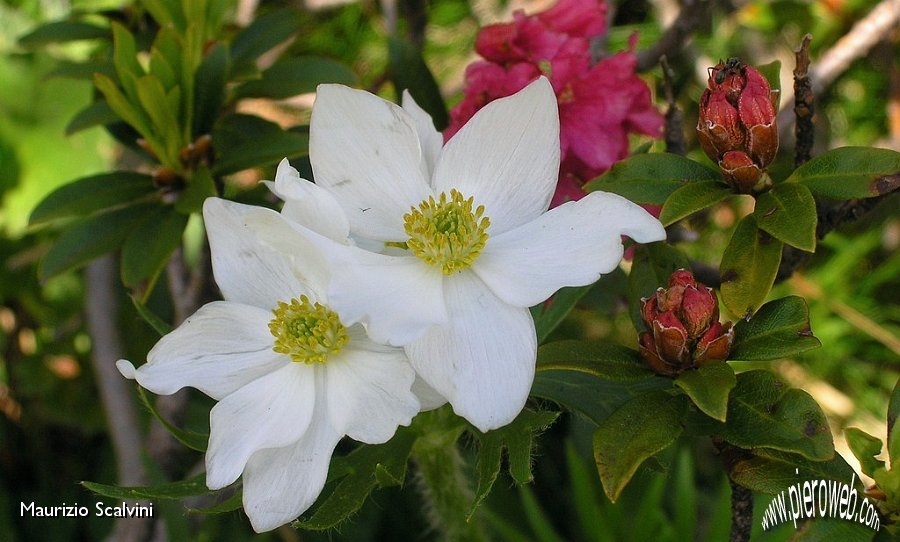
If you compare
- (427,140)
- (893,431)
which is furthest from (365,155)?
(893,431)

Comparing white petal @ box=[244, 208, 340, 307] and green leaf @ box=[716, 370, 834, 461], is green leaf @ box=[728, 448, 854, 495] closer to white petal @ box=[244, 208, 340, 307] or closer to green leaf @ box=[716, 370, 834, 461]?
green leaf @ box=[716, 370, 834, 461]

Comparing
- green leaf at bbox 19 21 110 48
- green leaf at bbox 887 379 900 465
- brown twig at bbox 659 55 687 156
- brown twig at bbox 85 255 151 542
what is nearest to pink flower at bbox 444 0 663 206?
brown twig at bbox 659 55 687 156

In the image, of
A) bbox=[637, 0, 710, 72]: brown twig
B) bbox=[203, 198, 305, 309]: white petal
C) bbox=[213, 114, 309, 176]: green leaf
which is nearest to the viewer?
bbox=[203, 198, 305, 309]: white petal

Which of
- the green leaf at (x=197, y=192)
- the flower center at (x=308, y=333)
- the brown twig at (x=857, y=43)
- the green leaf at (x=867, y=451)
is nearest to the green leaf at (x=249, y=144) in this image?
the green leaf at (x=197, y=192)

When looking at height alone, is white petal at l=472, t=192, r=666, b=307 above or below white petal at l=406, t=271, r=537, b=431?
above

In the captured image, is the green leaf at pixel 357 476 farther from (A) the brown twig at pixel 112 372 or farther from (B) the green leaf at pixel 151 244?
(A) the brown twig at pixel 112 372

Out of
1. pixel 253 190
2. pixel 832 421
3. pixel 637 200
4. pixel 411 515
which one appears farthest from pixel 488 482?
pixel 832 421

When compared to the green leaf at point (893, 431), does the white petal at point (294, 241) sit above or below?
above
